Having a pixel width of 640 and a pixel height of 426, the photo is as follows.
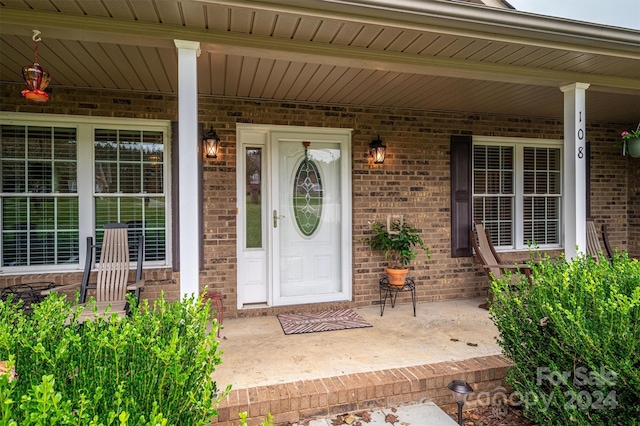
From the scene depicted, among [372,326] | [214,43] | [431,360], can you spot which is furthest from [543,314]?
[214,43]

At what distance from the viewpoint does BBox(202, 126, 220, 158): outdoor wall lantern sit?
13.3 feet

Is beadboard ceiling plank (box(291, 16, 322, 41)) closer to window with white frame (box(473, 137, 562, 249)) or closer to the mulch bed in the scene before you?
the mulch bed

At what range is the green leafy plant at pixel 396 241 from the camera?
14.4ft

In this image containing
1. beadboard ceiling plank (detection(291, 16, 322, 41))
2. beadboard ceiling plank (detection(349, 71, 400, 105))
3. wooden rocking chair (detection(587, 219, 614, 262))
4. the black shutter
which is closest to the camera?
beadboard ceiling plank (detection(291, 16, 322, 41))

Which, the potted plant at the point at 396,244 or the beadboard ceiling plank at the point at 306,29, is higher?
the beadboard ceiling plank at the point at 306,29

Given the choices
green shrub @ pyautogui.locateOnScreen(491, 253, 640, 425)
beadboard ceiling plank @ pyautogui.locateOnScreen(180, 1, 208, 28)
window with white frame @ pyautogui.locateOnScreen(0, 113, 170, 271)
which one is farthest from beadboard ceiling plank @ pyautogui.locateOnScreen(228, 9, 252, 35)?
green shrub @ pyautogui.locateOnScreen(491, 253, 640, 425)

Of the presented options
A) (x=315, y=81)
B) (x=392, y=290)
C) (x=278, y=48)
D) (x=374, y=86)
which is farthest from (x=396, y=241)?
(x=278, y=48)

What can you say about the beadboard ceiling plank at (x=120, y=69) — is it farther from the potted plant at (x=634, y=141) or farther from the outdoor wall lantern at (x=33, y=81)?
the potted plant at (x=634, y=141)

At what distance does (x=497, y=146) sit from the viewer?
5227 millimetres

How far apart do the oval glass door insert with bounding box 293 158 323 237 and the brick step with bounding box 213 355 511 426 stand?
89.5 inches

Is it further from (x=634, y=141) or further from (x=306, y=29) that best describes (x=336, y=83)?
(x=634, y=141)

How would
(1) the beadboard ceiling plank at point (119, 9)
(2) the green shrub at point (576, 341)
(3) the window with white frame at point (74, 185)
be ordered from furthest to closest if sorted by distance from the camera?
(3) the window with white frame at point (74, 185)
(1) the beadboard ceiling plank at point (119, 9)
(2) the green shrub at point (576, 341)

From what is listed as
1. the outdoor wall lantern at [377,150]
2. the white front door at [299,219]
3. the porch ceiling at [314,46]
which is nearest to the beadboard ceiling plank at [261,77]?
the porch ceiling at [314,46]

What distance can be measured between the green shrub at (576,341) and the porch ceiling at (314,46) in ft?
5.46
